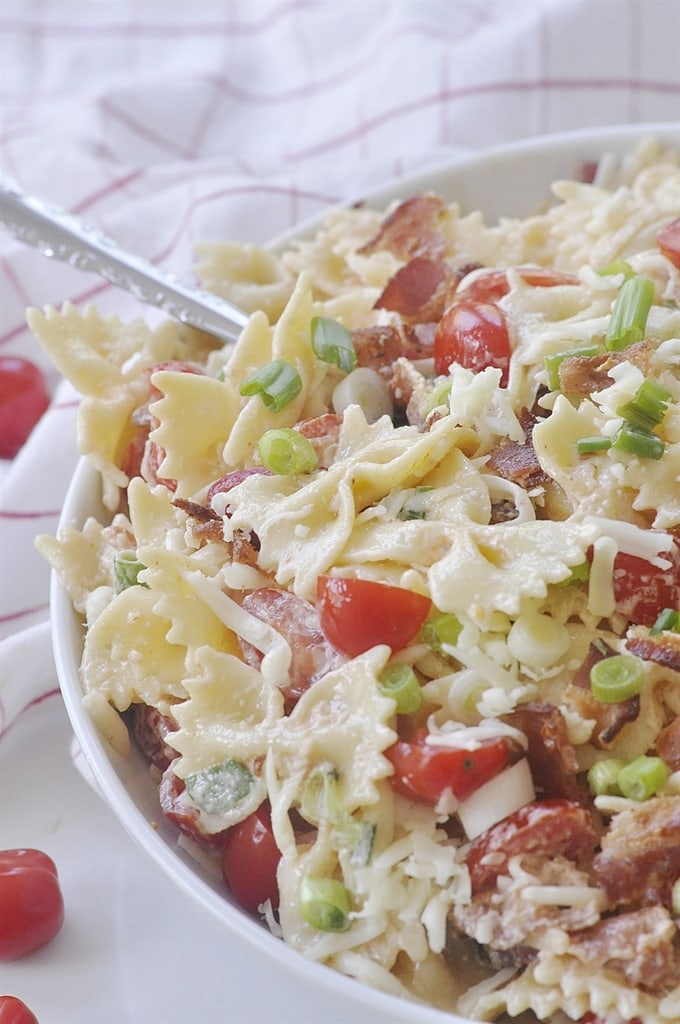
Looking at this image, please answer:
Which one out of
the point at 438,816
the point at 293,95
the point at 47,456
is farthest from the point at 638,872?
the point at 293,95

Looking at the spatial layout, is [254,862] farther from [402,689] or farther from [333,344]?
[333,344]

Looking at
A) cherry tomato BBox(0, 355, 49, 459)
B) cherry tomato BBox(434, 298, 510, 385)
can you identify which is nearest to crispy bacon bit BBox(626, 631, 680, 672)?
cherry tomato BBox(434, 298, 510, 385)

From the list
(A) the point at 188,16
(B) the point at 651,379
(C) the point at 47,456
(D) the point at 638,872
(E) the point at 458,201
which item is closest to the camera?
(D) the point at 638,872

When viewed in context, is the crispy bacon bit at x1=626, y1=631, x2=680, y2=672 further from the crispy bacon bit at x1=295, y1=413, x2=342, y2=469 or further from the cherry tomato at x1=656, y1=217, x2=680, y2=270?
the cherry tomato at x1=656, y1=217, x2=680, y2=270

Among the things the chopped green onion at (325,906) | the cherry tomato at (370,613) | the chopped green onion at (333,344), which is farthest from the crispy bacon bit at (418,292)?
the chopped green onion at (325,906)

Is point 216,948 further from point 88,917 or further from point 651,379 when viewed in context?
point 651,379

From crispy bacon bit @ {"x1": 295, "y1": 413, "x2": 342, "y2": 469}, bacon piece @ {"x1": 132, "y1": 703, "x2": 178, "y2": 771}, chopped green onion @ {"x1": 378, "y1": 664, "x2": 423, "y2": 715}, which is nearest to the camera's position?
chopped green onion @ {"x1": 378, "y1": 664, "x2": 423, "y2": 715}
